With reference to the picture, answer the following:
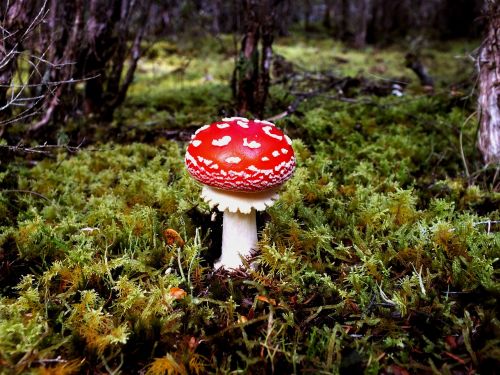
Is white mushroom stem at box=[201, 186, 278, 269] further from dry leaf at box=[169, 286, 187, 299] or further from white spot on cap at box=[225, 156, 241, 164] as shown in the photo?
dry leaf at box=[169, 286, 187, 299]

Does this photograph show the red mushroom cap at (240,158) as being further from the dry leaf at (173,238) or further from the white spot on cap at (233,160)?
the dry leaf at (173,238)

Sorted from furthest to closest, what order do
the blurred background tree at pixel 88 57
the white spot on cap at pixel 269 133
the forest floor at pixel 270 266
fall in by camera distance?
the blurred background tree at pixel 88 57 → the white spot on cap at pixel 269 133 → the forest floor at pixel 270 266

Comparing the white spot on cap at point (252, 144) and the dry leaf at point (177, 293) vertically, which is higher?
the white spot on cap at point (252, 144)

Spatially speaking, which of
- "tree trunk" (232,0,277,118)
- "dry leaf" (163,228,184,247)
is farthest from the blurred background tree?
"dry leaf" (163,228,184,247)

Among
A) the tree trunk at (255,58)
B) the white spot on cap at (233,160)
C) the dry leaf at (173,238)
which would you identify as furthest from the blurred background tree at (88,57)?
the white spot on cap at (233,160)

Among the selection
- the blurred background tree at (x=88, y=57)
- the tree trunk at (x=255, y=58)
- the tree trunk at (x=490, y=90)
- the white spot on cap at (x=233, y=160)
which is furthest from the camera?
the tree trunk at (x=255, y=58)

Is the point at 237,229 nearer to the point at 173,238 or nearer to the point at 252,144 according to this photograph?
the point at 173,238

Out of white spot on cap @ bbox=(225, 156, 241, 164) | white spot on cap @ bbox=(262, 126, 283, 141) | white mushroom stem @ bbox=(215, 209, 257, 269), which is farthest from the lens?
white mushroom stem @ bbox=(215, 209, 257, 269)

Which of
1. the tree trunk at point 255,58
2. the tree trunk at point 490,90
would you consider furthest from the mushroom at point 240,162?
the tree trunk at point 255,58

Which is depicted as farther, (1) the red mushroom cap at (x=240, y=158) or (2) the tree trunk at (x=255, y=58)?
(2) the tree trunk at (x=255, y=58)
